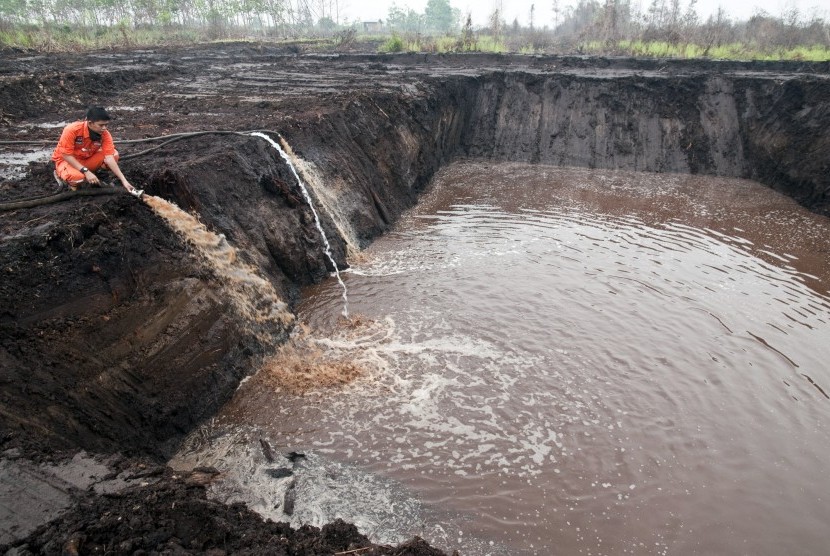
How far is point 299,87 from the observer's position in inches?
593

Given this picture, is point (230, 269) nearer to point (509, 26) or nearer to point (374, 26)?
point (509, 26)

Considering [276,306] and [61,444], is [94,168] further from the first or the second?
[61,444]

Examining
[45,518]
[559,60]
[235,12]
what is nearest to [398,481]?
[45,518]

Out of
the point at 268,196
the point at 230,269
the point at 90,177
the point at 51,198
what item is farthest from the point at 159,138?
the point at 230,269

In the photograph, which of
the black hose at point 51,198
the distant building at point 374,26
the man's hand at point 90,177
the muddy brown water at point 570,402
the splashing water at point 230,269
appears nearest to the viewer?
the muddy brown water at point 570,402

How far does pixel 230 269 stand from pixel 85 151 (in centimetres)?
208

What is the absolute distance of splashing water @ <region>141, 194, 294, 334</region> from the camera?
5951mm

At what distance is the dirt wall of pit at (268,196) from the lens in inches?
176

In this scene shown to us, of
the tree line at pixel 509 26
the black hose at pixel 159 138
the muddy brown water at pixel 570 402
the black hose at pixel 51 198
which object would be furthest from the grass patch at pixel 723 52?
the black hose at pixel 51 198

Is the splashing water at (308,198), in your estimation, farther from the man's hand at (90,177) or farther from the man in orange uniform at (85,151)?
the man's hand at (90,177)

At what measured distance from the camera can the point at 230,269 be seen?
6.40 meters

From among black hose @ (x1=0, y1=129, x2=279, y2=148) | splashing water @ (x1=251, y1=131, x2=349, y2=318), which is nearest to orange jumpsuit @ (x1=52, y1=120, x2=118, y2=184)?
black hose @ (x1=0, y1=129, x2=279, y2=148)

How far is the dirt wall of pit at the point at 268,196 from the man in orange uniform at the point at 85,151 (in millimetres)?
416

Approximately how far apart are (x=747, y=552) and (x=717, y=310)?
4.49m
